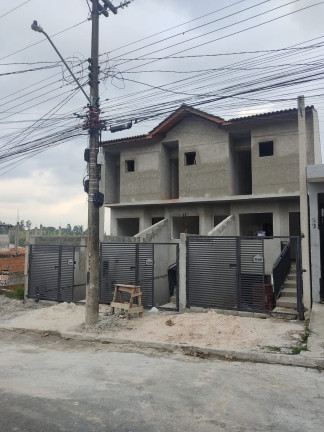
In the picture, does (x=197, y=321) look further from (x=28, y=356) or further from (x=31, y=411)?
(x=31, y=411)

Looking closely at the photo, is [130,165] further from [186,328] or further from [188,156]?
[186,328]

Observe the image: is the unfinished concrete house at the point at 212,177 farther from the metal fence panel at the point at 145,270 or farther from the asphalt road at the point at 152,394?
the asphalt road at the point at 152,394

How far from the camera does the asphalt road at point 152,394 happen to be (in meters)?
4.31

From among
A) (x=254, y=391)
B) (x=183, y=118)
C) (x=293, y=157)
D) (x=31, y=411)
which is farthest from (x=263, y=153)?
(x=31, y=411)

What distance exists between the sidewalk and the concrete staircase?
0.69 m

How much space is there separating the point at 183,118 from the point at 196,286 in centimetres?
1122

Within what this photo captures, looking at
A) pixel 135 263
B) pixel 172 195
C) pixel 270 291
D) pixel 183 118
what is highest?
pixel 183 118

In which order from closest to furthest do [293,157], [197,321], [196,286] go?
[197,321] < [196,286] < [293,157]

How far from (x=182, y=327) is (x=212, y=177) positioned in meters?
10.6

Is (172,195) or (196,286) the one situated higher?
(172,195)

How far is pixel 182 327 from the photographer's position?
9234 millimetres

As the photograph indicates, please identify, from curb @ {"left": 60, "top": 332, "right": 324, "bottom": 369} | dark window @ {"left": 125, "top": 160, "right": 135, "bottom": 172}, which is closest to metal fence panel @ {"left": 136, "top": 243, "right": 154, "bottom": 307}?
curb @ {"left": 60, "top": 332, "right": 324, "bottom": 369}

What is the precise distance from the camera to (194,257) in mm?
11438

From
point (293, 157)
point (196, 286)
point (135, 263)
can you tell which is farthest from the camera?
point (293, 157)
